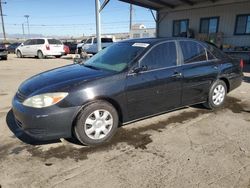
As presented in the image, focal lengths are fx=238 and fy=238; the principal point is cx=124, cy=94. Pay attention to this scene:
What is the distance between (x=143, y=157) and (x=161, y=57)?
1838 millimetres

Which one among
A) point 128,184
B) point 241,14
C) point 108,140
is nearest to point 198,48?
point 108,140

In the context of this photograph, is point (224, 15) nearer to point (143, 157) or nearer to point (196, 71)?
point (196, 71)

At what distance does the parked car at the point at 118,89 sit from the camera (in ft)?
10.8

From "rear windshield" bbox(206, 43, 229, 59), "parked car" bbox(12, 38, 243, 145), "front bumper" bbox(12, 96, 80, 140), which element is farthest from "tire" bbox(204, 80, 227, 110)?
"front bumper" bbox(12, 96, 80, 140)

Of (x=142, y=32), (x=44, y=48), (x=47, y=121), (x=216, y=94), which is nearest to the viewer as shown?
(x=47, y=121)

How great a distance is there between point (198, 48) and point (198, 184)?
300 centimetres

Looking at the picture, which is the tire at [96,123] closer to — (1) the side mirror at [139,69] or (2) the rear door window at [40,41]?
(1) the side mirror at [139,69]

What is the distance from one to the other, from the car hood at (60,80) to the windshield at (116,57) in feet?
0.80

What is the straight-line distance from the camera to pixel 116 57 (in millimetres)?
4289

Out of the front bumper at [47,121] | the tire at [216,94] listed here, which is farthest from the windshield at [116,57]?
the tire at [216,94]

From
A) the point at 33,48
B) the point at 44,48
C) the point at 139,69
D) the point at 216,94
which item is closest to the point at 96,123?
the point at 139,69

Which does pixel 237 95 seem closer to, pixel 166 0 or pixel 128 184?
pixel 128 184

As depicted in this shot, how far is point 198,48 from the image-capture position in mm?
4855

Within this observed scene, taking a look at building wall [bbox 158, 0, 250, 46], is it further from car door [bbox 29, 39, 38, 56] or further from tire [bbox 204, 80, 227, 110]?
car door [bbox 29, 39, 38, 56]
